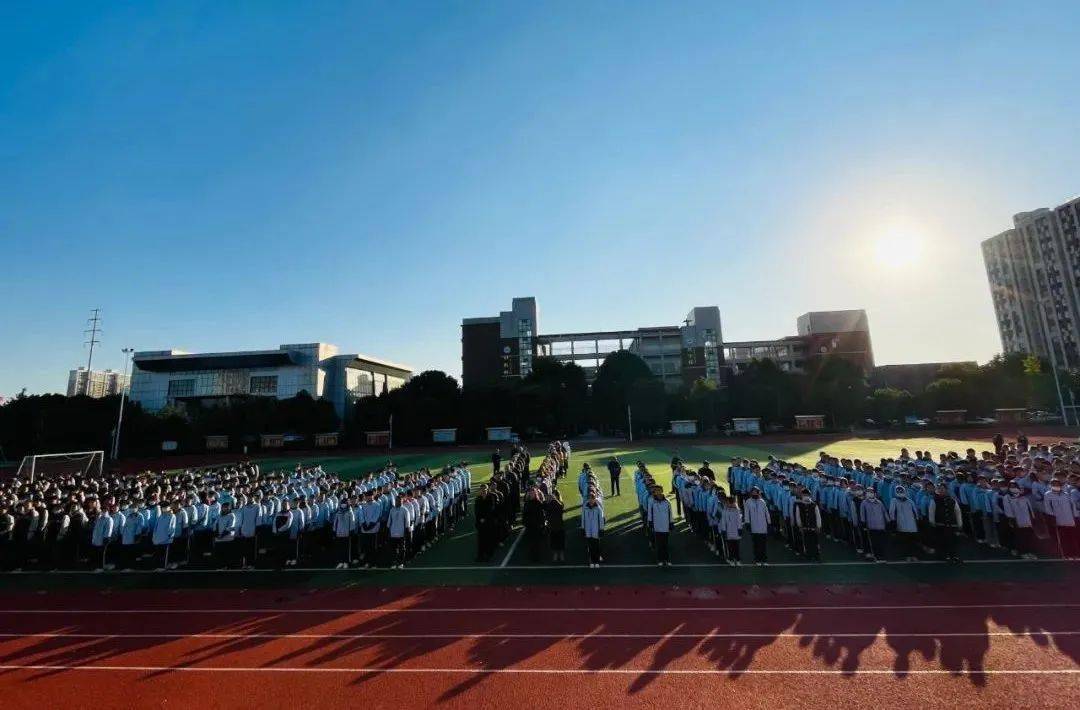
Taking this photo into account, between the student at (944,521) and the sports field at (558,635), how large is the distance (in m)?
0.49

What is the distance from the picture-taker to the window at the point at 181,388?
268 feet

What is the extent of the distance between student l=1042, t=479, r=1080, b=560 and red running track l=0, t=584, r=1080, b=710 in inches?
98.3

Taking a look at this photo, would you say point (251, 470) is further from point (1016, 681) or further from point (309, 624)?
point (1016, 681)

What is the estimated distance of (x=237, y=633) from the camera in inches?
348

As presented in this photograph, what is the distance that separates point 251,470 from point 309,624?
19.8 meters

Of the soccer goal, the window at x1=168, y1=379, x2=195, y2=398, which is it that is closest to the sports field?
the soccer goal

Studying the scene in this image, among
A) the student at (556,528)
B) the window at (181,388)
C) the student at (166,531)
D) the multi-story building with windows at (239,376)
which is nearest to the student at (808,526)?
the student at (556,528)

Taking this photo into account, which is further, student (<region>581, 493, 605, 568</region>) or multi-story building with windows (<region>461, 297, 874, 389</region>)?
multi-story building with windows (<region>461, 297, 874, 389</region>)

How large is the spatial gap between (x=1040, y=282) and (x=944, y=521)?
100 metres

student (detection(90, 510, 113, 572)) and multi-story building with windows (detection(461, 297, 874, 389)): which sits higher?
multi-story building with windows (detection(461, 297, 874, 389))

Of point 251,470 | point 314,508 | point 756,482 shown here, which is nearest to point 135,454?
point 251,470

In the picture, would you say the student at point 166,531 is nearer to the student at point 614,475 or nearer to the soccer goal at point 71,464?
the student at point 614,475

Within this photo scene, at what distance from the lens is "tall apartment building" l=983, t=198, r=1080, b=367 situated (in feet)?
248

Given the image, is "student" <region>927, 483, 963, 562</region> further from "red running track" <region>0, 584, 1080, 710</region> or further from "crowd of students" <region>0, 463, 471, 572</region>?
Answer: "crowd of students" <region>0, 463, 471, 572</region>
